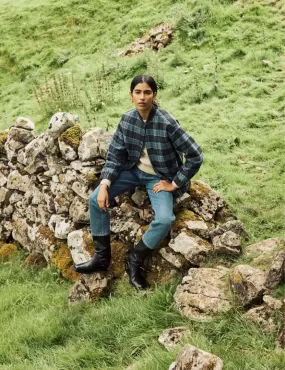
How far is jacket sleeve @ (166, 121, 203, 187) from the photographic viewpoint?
5125mm

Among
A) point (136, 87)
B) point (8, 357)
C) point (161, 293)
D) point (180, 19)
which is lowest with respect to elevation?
point (8, 357)

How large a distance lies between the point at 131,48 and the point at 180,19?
1.86 metres

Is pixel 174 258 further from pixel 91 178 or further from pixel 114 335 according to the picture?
pixel 91 178

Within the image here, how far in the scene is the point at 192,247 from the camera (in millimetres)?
5129

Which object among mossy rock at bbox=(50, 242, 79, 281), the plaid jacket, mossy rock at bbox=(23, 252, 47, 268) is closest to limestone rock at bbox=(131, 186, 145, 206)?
the plaid jacket

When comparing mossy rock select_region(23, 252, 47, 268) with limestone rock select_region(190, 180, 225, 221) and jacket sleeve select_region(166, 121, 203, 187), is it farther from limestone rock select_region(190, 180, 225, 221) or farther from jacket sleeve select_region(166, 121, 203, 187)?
jacket sleeve select_region(166, 121, 203, 187)

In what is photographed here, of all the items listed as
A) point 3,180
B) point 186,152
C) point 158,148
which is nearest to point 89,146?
point 158,148

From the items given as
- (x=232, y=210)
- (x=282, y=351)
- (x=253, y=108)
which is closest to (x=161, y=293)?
(x=282, y=351)

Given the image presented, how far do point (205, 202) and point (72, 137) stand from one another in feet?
6.93

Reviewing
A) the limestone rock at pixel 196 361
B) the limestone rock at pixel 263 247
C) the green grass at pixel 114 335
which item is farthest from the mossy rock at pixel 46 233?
the limestone rock at pixel 196 361

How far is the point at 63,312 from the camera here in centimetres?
509

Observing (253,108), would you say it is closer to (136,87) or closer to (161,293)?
(136,87)

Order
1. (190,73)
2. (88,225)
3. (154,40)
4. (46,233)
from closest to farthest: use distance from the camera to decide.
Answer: (88,225)
(46,233)
(190,73)
(154,40)

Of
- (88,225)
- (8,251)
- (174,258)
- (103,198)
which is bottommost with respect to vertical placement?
(8,251)
